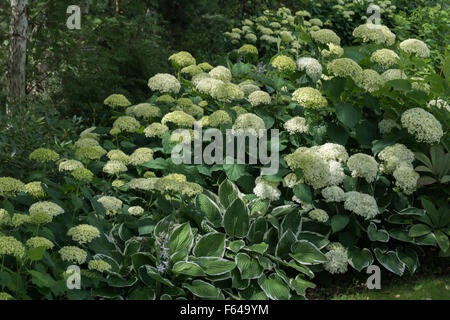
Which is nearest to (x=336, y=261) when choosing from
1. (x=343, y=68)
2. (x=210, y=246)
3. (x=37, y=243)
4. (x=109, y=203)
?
(x=210, y=246)

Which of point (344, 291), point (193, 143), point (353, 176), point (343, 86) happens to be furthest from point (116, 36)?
point (344, 291)

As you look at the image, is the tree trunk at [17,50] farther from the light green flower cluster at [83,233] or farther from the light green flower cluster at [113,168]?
the light green flower cluster at [83,233]

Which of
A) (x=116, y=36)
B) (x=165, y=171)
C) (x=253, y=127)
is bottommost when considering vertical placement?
(x=165, y=171)

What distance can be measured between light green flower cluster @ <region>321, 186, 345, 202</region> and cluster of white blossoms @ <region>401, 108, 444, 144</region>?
768 mm

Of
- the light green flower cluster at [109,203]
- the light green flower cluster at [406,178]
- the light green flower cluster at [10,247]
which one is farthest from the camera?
the light green flower cluster at [406,178]

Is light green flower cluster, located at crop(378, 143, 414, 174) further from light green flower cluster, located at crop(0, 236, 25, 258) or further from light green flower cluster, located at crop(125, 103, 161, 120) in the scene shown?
light green flower cluster, located at crop(0, 236, 25, 258)

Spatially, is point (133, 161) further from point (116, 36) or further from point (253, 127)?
point (116, 36)

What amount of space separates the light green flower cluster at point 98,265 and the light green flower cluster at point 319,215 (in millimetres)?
1571

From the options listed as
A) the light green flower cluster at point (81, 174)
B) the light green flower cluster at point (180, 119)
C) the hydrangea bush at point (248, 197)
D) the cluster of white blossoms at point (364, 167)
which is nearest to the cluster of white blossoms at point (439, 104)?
the hydrangea bush at point (248, 197)

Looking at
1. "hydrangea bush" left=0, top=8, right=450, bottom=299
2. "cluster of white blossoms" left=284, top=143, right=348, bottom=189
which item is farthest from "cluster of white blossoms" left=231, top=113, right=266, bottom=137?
"cluster of white blossoms" left=284, top=143, right=348, bottom=189

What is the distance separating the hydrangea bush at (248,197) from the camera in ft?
11.5

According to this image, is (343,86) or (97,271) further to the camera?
(343,86)

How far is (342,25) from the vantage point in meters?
11.3
